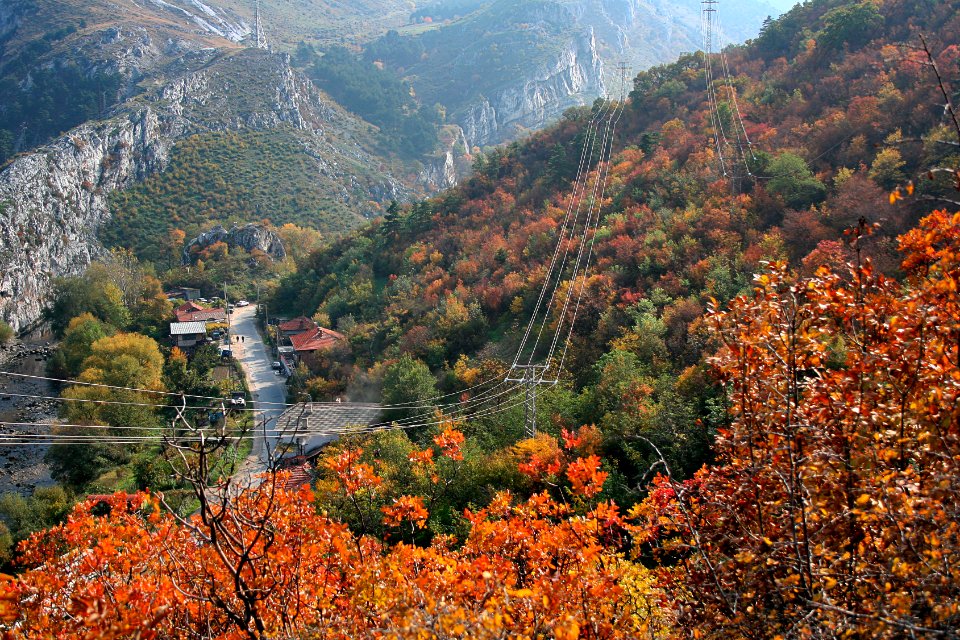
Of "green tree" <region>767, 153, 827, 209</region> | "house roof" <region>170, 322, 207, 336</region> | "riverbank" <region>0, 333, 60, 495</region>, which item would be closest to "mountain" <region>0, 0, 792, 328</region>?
"riverbank" <region>0, 333, 60, 495</region>

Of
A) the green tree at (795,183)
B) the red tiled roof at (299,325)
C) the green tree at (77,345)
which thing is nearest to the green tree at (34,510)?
the green tree at (77,345)

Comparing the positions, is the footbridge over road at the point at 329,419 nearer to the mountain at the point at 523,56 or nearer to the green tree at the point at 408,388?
the green tree at the point at 408,388

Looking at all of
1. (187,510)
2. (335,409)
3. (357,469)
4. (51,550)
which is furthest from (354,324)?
(357,469)

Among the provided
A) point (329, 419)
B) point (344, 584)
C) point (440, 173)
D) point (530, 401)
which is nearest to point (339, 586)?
point (344, 584)

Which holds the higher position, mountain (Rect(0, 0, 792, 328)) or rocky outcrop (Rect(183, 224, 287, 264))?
mountain (Rect(0, 0, 792, 328))

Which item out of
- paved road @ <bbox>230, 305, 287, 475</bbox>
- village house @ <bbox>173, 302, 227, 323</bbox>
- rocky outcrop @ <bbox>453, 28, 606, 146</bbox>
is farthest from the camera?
rocky outcrop @ <bbox>453, 28, 606, 146</bbox>

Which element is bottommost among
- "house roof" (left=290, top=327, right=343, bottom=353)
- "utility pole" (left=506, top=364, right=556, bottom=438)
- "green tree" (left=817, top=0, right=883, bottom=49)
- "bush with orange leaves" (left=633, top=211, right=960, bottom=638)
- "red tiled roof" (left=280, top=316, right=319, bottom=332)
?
"utility pole" (left=506, top=364, right=556, bottom=438)

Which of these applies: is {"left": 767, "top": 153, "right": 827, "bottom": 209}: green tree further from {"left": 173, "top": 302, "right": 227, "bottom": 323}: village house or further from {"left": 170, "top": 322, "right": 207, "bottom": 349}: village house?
{"left": 173, "top": 302, "right": 227, "bottom": 323}: village house

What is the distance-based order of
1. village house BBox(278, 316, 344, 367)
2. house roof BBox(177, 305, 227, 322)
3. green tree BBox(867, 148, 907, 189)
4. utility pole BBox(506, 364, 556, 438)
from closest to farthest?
utility pole BBox(506, 364, 556, 438) < green tree BBox(867, 148, 907, 189) < village house BBox(278, 316, 344, 367) < house roof BBox(177, 305, 227, 322)

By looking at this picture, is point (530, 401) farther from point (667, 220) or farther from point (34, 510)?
point (34, 510)
